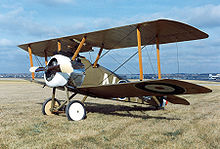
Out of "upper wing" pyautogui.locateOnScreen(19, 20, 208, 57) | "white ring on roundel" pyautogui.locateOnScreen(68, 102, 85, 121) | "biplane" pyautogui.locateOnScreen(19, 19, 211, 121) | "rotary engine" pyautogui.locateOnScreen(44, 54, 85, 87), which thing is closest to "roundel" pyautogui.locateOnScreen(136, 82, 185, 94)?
"biplane" pyautogui.locateOnScreen(19, 19, 211, 121)

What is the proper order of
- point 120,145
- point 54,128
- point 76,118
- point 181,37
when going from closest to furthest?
point 120,145
point 54,128
point 76,118
point 181,37

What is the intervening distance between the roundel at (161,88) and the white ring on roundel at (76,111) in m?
2.09

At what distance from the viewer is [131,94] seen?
703cm

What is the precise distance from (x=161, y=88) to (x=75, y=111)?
9.26ft

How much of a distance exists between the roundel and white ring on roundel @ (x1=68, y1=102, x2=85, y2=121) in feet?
6.84

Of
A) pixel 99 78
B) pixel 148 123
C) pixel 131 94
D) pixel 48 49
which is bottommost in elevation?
pixel 148 123

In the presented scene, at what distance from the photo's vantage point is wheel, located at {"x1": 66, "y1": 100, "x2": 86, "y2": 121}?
6.53 m

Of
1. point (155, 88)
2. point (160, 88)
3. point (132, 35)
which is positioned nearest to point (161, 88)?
point (160, 88)

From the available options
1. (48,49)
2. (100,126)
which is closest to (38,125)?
(100,126)

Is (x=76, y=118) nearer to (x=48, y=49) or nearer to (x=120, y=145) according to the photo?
(x=120, y=145)

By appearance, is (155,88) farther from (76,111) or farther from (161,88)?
(76,111)

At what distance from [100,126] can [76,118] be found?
3.88 ft

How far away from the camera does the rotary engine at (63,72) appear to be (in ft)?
22.2

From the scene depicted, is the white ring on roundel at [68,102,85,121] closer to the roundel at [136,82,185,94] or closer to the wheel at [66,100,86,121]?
the wheel at [66,100,86,121]
